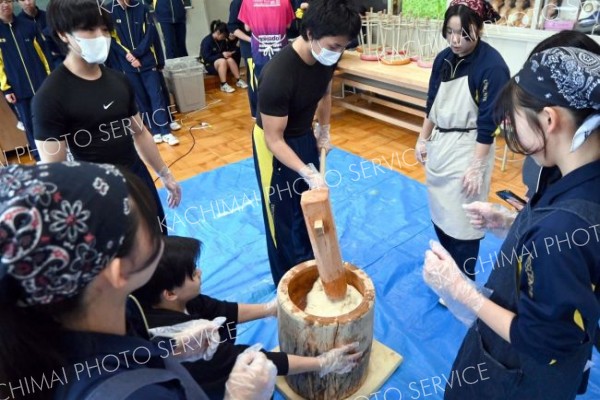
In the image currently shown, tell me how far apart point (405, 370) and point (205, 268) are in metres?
1.12

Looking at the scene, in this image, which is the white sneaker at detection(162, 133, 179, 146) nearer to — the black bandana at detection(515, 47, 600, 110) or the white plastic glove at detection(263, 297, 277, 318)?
the white plastic glove at detection(263, 297, 277, 318)

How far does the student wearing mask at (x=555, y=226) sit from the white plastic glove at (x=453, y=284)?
0.01 m

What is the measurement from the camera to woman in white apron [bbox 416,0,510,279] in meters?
1.47

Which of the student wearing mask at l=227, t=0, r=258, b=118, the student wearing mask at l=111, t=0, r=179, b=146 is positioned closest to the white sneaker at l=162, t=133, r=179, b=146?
the student wearing mask at l=111, t=0, r=179, b=146

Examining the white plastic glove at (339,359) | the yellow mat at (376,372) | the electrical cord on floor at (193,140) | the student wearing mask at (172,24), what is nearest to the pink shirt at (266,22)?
the electrical cord on floor at (193,140)

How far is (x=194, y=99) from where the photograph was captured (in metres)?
4.64

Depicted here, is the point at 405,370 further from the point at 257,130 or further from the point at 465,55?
the point at 465,55

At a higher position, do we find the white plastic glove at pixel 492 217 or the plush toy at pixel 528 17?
the plush toy at pixel 528 17

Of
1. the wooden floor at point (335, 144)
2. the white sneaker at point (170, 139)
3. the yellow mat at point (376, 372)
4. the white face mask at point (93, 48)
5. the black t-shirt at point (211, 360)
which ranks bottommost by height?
the yellow mat at point (376, 372)

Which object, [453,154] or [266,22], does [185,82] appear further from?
[453,154]

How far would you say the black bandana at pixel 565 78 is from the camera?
680 mm

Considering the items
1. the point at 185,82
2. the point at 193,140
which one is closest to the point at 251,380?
the point at 193,140

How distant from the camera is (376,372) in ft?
4.94

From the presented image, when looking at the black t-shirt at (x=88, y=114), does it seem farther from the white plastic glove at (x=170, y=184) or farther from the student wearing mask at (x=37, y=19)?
the student wearing mask at (x=37, y=19)
